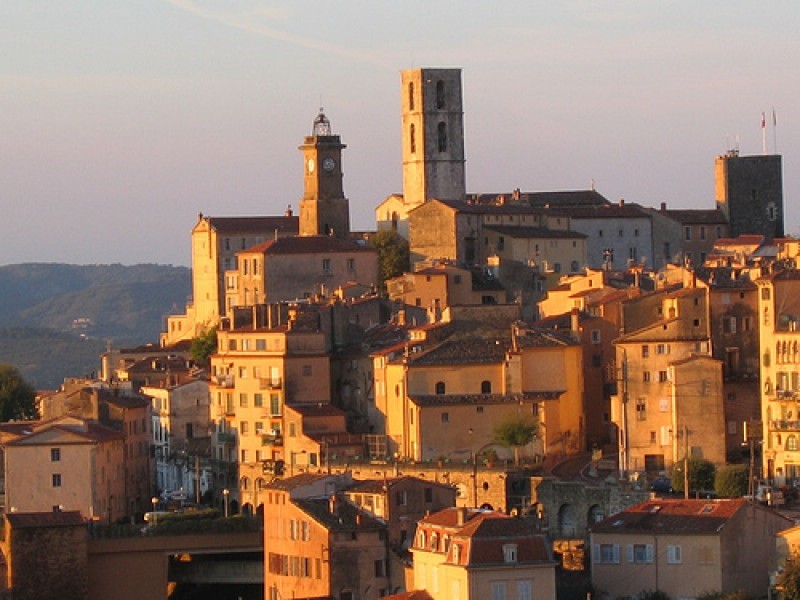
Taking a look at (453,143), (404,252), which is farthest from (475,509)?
(453,143)

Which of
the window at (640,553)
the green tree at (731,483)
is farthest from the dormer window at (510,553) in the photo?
the green tree at (731,483)

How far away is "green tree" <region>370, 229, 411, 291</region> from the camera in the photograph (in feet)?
343

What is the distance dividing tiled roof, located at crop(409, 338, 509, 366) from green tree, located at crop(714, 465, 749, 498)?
10118 millimetres

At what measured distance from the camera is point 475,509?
69.8 m

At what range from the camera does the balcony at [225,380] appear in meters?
86.2

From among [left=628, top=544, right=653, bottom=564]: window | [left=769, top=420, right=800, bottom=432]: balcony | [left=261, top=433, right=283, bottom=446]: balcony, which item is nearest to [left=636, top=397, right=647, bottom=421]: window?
[left=769, top=420, right=800, bottom=432]: balcony

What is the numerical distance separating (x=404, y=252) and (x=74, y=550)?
33402 mm

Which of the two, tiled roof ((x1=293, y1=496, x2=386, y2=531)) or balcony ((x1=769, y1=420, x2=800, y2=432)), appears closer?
tiled roof ((x1=293, y1=496, x2=386, y2=531))

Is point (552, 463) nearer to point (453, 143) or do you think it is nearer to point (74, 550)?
point (74, 550)

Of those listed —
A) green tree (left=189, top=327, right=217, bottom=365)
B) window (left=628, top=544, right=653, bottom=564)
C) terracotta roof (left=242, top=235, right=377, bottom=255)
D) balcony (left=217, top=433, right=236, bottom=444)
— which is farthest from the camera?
A: terracotta roof (left=242, top=235, right=377, bottom=255)

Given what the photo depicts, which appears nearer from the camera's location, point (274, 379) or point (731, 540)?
point (731, 540)

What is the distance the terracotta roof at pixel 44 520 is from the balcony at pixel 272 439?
8.93m

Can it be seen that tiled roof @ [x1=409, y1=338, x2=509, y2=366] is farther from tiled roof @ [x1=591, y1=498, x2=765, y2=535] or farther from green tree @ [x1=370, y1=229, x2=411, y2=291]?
green tree @ [x1=370, y1=229, x2=411, y2=291]

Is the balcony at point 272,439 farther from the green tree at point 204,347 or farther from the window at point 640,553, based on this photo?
the window at point 640,553
